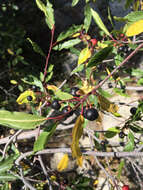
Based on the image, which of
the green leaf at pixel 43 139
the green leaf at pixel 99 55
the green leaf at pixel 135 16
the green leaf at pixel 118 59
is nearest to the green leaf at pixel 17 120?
the green leaf at pixel 43 139

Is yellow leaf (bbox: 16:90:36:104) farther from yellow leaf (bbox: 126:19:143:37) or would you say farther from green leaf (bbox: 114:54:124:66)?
yellow leaf (bbox: 126:19:143:37)

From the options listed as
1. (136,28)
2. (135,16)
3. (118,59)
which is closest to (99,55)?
(136,28)

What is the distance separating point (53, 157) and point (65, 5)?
2.62 metres

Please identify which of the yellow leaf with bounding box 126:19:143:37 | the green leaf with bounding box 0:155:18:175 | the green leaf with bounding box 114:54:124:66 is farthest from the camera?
the green leaf with bounding box 114:54:124:66

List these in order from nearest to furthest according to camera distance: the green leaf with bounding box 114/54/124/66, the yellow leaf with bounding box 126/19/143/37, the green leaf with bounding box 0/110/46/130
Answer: the green leaf with bounding box 0/110/46/130
the yellow leaf with bounding box 126/19/143/37
the green leaf with bounding box 114/54/124/66

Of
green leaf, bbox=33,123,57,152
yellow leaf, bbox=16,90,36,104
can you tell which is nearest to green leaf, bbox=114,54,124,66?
yellow leaf, bbox=16,90,36,104

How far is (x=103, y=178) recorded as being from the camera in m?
2.29

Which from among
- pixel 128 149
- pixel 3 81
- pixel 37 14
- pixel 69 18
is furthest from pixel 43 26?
pixel 128 149

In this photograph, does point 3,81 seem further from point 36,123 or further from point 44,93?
point 36,123

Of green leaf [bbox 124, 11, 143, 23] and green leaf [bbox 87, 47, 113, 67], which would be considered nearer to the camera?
green leaf [bbox 87, 47, 113, 67]

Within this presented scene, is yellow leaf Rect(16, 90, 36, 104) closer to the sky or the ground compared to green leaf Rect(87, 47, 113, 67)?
closer to the ground

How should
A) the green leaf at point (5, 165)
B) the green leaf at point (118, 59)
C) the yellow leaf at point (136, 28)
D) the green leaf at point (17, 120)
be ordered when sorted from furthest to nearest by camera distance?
the green leaf at point (118, 59)
the green leaf at point (5, 165)
the yellow leaf at point (136, 28)
the green leaf at point (17, 120)

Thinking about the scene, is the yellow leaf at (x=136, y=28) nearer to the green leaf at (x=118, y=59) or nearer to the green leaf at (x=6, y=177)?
the green leaf at (x=118, y=59)

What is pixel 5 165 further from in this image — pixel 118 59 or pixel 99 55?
pixel 118 59
